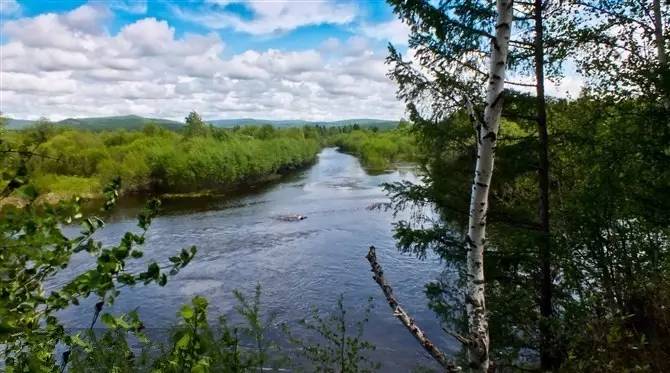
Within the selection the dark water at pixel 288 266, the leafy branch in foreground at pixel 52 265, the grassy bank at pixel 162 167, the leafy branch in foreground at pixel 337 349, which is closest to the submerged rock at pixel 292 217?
the dark water at pixel 288 266

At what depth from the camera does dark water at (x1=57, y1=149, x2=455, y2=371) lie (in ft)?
60.0

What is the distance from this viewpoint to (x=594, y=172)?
357 inches

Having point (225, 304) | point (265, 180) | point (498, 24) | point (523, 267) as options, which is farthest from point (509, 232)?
point (265, 180)

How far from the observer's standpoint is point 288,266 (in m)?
24.7

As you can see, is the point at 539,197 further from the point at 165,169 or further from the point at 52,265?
the point at 165,169

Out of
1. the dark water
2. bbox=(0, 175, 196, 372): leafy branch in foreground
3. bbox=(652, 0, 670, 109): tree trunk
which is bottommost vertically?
the dark water

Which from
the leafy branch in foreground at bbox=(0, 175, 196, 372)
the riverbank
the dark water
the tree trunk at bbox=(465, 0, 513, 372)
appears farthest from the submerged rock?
the leafy branch in foreground at bbox=(0, 175, 196, 372)

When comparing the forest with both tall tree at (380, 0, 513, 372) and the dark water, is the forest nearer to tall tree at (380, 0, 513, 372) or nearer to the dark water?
A: tall tree at (380, 0, 513, 372)

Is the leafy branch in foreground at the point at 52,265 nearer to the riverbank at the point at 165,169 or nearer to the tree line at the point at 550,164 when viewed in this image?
the tree line at the point at 550,164

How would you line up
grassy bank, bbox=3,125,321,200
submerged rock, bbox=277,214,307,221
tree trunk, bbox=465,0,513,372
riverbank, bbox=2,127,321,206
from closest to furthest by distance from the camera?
tree trunk, bbox=465,0,513,372 → submerged rock, bbox=277,214,307,221 → riverbank, bbox=2,127,321,206 → grassy bank, bbox=3,125,321,200

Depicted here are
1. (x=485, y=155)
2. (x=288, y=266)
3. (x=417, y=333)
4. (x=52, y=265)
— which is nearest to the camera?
(x=52, y=265)

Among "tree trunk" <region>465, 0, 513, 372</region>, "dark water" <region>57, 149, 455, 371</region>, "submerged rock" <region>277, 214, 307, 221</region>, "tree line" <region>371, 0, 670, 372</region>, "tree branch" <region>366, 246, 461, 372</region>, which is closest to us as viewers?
"tree branch" <region>366, 246, 461, 372</region>

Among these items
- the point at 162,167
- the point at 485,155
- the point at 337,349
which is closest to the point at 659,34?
the point at 485,155

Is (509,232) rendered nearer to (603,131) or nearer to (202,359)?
(603,131)
